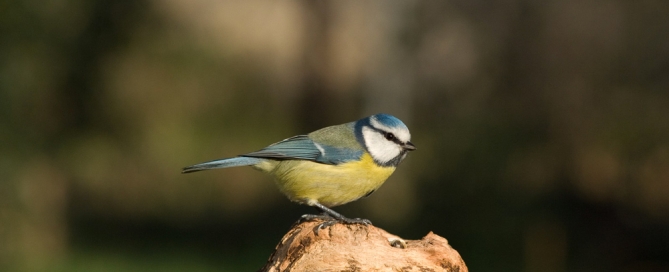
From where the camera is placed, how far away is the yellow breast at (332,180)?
370 centimetres

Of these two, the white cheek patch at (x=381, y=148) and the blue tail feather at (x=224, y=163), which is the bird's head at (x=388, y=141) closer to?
the white cheek patch at (x=381, y=148)

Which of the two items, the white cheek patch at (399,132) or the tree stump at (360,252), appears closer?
the tree stump at (360,252)

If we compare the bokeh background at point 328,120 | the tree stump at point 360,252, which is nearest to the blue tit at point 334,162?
the tree stump at point 360,252

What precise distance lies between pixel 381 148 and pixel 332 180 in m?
0.31

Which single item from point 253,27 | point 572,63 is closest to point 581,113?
point 572,63

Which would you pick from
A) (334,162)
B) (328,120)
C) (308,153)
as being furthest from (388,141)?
(328,120)

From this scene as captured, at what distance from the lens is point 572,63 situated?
801cm

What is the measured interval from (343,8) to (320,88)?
3.35 feet

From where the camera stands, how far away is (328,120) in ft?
29.9

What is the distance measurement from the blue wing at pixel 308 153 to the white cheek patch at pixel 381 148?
3.0 inches

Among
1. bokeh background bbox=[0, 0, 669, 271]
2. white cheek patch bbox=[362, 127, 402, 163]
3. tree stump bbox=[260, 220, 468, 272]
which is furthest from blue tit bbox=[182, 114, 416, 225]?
bokeh background bbox=[0, 0, 669, 271]

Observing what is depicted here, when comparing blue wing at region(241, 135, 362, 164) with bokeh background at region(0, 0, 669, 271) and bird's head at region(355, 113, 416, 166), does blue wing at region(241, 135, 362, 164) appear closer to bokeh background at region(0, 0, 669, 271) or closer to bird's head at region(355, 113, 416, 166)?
bird's head at region(355, 113, 416, 166)

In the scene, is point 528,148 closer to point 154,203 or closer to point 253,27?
point 253,27

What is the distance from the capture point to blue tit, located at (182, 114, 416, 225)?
3703 millimetres
